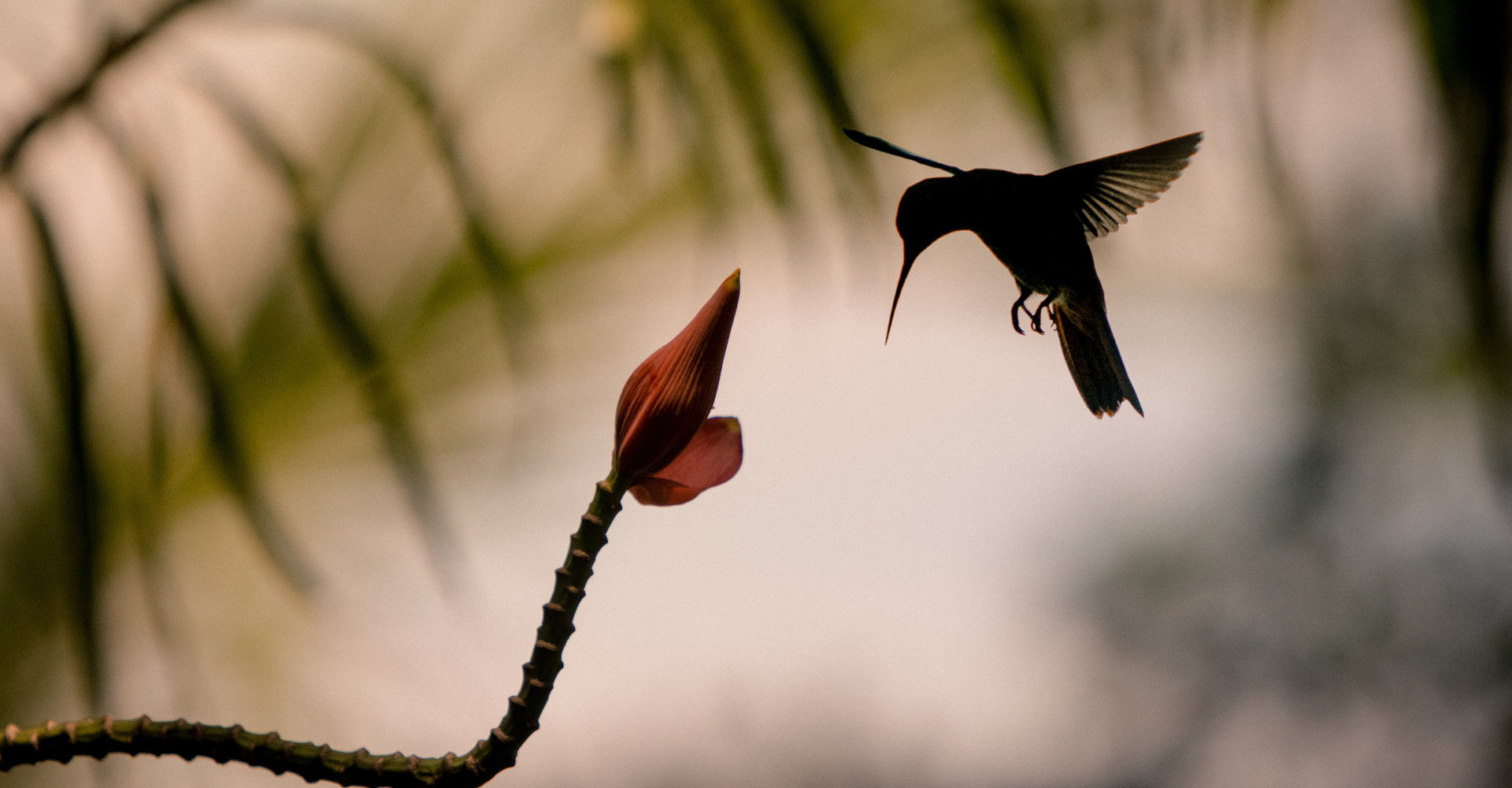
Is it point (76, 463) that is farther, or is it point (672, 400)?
point (76, 463)

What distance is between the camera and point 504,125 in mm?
409

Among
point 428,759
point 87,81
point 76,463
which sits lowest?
point 428,759

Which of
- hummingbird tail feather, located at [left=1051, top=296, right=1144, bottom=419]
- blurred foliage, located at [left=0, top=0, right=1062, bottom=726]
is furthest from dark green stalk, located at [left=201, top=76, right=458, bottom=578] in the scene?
hummingbird tail feather, located at [left=1051, top=296, right=1144, bottom=419]

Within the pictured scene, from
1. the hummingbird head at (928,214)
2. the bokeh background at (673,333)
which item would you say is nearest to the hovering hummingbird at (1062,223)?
the hummingbird head at (928,214)

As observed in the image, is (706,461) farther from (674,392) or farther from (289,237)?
(289,237)

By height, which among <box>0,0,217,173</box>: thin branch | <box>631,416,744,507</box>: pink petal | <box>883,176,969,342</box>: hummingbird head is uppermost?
<box>0,0,217,173</box>: thin branch

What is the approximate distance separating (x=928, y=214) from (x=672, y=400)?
0.17 ft

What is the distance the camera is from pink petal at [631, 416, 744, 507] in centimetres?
17

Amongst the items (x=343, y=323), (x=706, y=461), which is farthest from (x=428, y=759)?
(x=343, y=323)

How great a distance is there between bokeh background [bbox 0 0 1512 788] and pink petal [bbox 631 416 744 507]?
8.5 inches

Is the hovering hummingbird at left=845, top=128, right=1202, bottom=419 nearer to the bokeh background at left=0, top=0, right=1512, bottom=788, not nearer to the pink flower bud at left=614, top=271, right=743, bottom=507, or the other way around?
the pink flower bud at left=614, top=271, right=743, bottom=507

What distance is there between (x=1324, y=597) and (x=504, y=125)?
20.9 inches

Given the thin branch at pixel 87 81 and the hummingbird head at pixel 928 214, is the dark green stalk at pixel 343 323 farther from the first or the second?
the hummingbird head at pixel 928 214

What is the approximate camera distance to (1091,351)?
157mm
